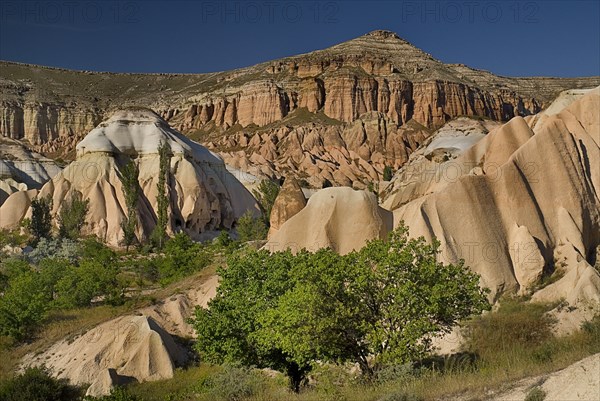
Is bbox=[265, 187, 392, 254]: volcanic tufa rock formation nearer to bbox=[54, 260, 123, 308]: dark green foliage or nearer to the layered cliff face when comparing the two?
bbox=[54, 260, 123, 308]: dark green foliage

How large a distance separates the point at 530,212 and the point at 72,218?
44166 millimetres

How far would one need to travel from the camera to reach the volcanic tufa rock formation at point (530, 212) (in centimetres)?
2220

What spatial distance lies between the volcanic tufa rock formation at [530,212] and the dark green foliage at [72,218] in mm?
39243

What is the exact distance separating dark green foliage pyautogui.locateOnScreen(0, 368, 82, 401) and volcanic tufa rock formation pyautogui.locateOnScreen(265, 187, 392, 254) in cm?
903

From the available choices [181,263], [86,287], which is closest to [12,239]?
[181,263]

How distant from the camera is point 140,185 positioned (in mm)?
65875

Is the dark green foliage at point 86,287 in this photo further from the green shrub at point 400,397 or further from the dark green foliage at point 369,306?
the green shrub at point 400,397

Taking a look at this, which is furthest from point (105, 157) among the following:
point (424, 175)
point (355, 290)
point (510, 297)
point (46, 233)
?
point (355, 290)

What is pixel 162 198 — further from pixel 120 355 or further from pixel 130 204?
pixel 120 355

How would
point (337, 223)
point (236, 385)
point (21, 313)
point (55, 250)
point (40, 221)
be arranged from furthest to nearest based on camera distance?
point (40, 221) < point (55, 250) < point (21, 313) < point (337, 223) < point (236, 385)

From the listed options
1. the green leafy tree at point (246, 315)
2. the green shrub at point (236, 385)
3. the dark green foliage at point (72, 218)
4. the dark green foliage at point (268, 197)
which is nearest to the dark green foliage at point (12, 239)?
the dark green foliage at point (72, 218)

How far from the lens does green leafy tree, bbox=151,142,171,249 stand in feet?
189

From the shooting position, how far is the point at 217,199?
68.9m

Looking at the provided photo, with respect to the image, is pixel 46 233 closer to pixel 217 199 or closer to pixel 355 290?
pixel 217 199
